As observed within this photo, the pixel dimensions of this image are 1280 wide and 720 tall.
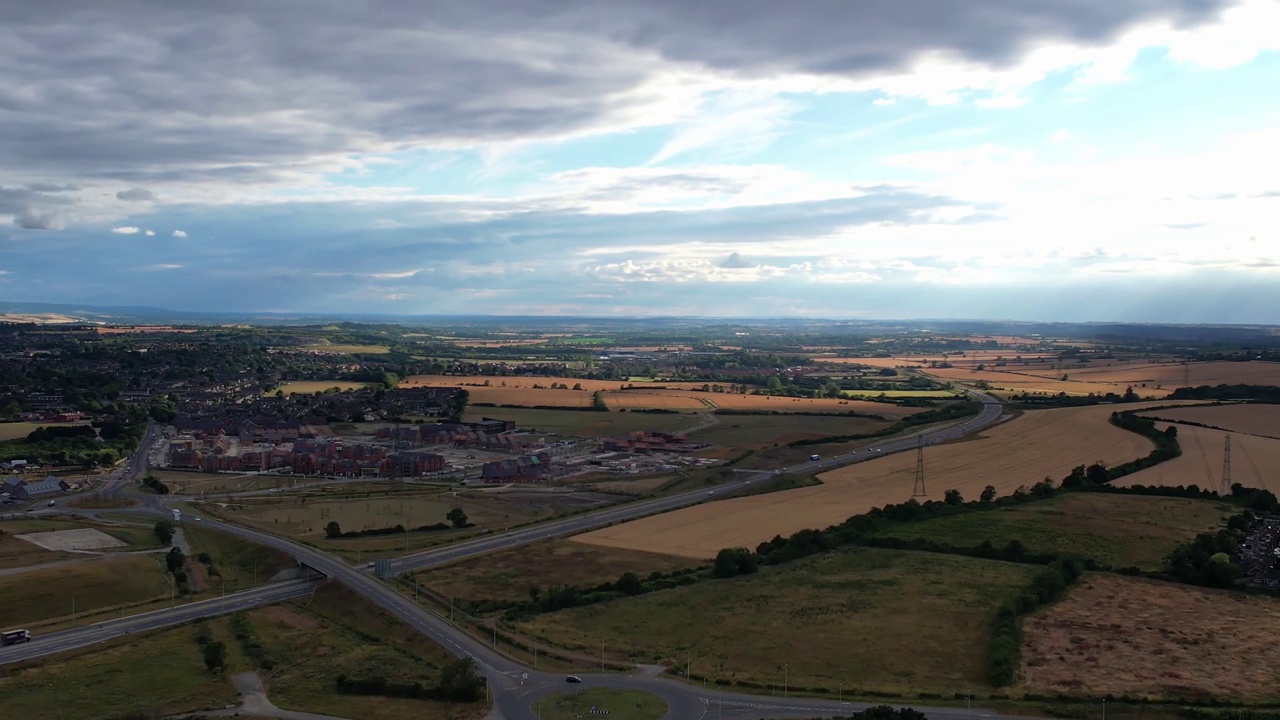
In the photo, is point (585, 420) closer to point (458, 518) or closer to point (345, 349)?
point (458, 518)

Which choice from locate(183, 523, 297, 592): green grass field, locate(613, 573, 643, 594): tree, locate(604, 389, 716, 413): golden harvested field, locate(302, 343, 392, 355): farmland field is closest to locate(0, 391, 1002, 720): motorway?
locate(183, 523, 297, 592): green grass field

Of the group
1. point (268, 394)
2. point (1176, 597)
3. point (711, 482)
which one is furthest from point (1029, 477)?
point (268, 394)

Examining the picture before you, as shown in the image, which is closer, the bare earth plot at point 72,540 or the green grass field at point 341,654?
the green grass field at point 341,654

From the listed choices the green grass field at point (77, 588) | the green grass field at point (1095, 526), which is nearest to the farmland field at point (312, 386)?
the green grass field at point (77, 588)

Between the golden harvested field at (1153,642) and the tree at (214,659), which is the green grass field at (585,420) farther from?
the tree at (214,659)

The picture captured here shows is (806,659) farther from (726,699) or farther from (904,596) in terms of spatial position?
(904,596)

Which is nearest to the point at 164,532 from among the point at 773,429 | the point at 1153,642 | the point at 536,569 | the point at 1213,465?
the point at 536,569

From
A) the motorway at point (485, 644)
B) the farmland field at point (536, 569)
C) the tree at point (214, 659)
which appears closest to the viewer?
the motorway at point (485, 644)
